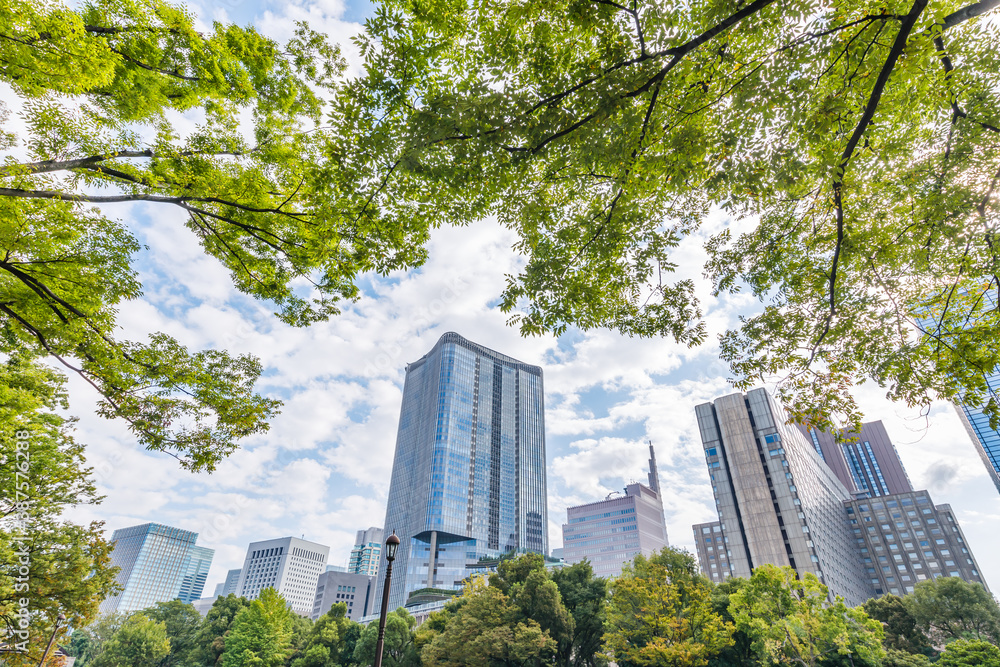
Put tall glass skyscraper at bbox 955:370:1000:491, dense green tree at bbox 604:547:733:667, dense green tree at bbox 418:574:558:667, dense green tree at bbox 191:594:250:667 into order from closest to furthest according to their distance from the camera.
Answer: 1. dense green tree at bbox 604:547:733:667
2. dense green tree at bbox 418:574:558:667
3. dense green tree at bbox 191:594:250:667
4. tall glass skyscraper at bbox 955:370:1000:491

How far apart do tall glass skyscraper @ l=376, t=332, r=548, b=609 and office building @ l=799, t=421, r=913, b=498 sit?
93327mm

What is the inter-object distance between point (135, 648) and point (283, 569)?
115 meters

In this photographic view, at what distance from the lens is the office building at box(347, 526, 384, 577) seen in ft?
488

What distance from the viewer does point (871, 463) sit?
130 meters

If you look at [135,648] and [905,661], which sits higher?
[905,661]

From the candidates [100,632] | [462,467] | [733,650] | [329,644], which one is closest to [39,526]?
[329,644]

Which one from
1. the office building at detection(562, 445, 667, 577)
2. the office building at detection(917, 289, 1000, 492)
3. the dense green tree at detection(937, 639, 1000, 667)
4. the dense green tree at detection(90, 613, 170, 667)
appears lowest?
the dense green tree at detection(90, 613, 170, 667)

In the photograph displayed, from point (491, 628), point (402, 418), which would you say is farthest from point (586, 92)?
point (402, 418)

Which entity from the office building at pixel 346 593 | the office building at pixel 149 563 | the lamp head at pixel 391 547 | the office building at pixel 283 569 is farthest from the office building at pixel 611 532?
the office building at pixel 149 563

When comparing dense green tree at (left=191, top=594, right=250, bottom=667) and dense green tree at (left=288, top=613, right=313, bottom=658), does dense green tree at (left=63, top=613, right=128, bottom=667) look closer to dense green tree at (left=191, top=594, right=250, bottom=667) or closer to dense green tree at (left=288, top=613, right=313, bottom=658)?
dense green tree at (left=191, top=594, right=250, bottom=667)

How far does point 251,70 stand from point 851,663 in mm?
29693

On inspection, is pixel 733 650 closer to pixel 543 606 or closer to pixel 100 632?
pixel 543 606

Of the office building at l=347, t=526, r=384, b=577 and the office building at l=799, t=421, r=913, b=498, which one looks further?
the office building at l=347, t=526, r=384, b=577

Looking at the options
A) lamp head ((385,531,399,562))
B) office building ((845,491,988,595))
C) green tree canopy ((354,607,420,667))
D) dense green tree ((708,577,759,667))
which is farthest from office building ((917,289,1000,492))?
office building ((845,491,988,595))
